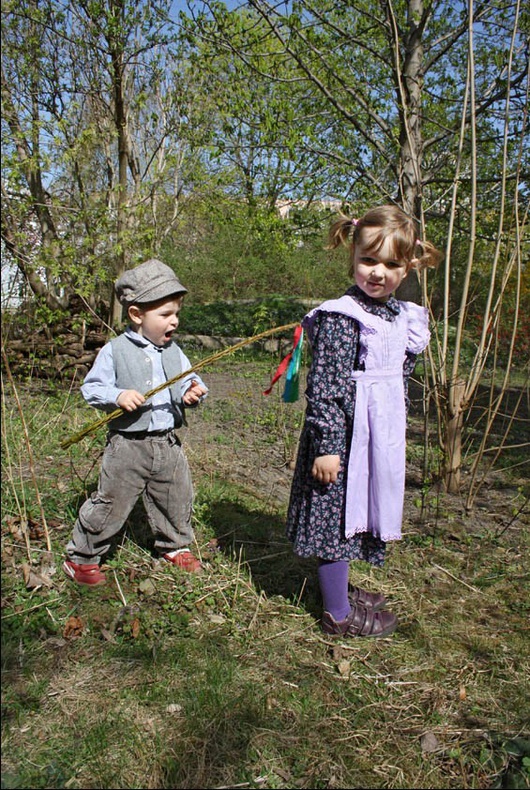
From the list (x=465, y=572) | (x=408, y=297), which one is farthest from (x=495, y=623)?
(x=408, y=297)

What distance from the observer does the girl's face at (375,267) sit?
2258mm

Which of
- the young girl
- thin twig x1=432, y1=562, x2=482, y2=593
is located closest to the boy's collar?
the young girl

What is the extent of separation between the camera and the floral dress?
89.4 inches

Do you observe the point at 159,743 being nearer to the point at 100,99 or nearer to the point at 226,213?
the point at 100,99

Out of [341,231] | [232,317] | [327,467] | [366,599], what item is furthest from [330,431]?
[232,317]

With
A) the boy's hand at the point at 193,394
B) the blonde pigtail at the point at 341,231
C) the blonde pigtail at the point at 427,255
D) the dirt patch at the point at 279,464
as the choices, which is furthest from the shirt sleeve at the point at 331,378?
the dirt patch at the point at 279,464

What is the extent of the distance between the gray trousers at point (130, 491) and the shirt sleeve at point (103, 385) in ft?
0.69

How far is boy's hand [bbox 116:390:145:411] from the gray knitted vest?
0.46 ft

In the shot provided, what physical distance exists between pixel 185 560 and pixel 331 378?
1184 mm

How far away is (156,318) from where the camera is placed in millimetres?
2598

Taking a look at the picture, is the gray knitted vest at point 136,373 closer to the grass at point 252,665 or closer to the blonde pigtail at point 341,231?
the grass at point 252,665

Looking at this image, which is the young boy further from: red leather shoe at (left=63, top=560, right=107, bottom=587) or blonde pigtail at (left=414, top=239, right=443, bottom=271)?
blonde pigtail at (left=414, top=239, right=443, bottom=271)

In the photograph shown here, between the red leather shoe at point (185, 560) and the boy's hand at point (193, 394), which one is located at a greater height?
the boy's hand at point (193, 394)

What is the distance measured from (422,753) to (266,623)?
0.82 metres
